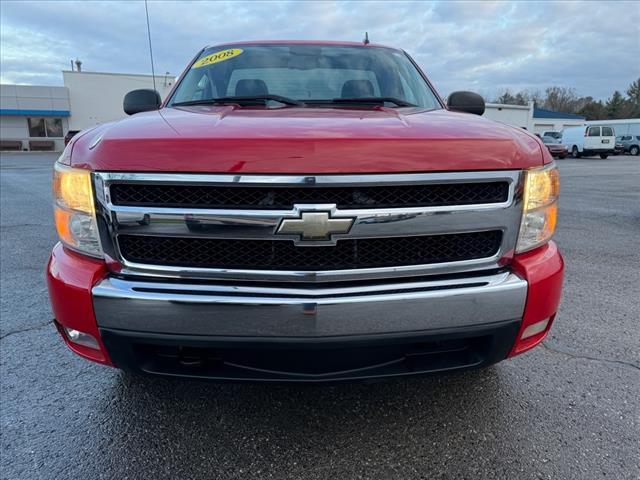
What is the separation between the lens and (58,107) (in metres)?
40.1

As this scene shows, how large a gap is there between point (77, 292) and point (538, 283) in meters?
1.72

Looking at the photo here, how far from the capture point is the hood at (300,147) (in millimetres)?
1583

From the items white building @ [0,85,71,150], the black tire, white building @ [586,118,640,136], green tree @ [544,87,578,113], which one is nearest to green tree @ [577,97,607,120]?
green tree @ [544,87,578,113]

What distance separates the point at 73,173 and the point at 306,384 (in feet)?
3.83

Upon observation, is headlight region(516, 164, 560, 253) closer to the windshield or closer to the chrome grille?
the chrome grille

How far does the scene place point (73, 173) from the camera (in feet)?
5.67

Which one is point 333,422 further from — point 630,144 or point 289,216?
point 630,144

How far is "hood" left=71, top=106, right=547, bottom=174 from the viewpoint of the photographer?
5.19 feet

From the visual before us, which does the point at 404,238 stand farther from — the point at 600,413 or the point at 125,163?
the point at 600,413

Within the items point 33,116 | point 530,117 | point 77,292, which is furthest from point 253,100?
point 530,117

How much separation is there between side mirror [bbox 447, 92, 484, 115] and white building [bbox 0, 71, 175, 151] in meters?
39.4

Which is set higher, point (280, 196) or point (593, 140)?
point (280, 196)

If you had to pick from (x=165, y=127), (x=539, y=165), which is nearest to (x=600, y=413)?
(x=539, y=165)

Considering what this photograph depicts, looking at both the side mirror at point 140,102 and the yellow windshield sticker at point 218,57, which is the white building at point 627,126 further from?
the side mirror at point 140,102
